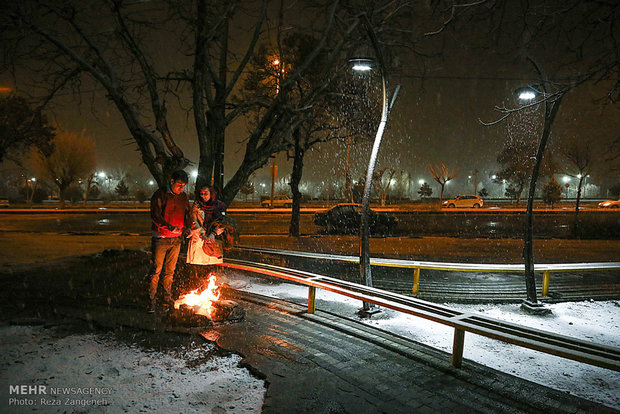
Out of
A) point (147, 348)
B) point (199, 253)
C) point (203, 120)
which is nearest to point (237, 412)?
point (147, 348)

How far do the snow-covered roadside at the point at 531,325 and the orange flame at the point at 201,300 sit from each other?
1.71 meters

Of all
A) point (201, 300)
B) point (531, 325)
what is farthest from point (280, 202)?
point (531, 325)

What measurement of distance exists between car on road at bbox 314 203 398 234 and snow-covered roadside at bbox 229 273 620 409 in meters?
13.2

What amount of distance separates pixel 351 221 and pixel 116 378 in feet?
64.3

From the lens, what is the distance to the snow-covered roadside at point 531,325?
13.1ft

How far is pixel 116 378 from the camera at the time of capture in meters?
3.57

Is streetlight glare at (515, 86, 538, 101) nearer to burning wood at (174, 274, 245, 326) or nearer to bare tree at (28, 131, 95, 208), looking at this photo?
burning wood at (174, 274, 245, 326)

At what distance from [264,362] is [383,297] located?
192cm

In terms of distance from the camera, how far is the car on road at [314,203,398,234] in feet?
68.9

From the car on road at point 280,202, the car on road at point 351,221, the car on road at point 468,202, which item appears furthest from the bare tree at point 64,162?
the car on road at point 468,202

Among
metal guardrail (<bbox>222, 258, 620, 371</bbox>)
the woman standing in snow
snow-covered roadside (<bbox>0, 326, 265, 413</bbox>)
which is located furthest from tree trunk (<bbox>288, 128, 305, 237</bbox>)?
snow-covered roadside (<bbox>0, 326, 265, 413</bbox>)

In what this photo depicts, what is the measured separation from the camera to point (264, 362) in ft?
13.1

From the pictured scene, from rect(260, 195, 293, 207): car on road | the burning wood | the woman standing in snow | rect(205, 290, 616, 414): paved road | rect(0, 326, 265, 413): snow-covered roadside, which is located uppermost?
rect(260, 195, 293, 207): car on road

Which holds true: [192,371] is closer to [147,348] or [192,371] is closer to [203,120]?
[147,348]
